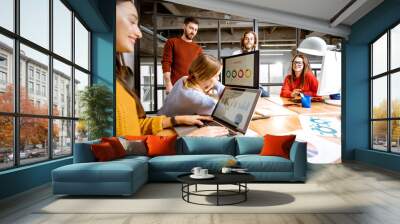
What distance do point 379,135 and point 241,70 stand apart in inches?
130

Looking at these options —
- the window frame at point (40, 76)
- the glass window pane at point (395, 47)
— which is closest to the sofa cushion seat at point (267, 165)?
the window frame at point (40, 76)

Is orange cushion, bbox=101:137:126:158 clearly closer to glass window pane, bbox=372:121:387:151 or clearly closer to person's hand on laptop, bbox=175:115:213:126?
person's hand on laptop, bbox=175:115:213:126

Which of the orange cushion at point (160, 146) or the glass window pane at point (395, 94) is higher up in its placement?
the glass window pane at point (395, 94)

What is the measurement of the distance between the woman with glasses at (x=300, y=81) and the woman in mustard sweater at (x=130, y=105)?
6.24 ft

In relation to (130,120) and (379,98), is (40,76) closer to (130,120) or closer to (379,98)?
(130,120)

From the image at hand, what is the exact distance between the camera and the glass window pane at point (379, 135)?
8.41 metres

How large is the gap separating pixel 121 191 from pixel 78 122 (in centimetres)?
279

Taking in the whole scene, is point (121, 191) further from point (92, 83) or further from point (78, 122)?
point (92, 83)

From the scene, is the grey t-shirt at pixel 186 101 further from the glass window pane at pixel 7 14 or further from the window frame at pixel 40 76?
the glass window pane at pixel 7 14

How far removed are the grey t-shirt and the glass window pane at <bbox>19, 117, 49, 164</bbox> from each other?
9.27ft

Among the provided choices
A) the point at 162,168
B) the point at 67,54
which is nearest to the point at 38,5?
the point at 67,54

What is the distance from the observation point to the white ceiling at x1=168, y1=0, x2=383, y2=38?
805 cm

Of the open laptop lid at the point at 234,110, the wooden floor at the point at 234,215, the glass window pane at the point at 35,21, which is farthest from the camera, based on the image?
the open laptop lid at the point at 234,110

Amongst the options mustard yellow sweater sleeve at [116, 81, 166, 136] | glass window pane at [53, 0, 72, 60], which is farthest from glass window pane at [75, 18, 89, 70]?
mustard yellow sweater sleeve at [116, 81, 166, 136]
